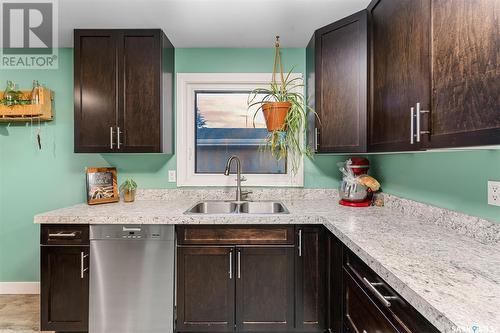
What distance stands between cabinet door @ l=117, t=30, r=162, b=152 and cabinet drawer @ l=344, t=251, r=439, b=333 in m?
1.66

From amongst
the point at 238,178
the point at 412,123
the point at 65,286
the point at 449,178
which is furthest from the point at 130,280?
the point at 449,178

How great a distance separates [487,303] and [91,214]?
2048mm

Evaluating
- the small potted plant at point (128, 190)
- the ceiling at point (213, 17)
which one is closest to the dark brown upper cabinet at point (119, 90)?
the ceiling at point (213, 17)

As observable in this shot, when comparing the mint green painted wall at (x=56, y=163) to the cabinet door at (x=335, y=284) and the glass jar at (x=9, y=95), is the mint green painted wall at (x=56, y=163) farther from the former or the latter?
the cabinet door at (x=335, y=284)

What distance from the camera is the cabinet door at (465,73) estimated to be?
845 mm

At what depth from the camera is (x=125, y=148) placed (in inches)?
82.0

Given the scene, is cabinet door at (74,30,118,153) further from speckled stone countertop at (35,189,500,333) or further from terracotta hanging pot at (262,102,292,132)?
terracotta hanging pot at (262,102,292,132)

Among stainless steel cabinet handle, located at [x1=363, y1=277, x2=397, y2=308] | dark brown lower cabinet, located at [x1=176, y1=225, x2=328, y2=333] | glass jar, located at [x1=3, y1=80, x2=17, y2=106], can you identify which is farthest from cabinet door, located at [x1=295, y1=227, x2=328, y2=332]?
glass jar, located at [x1=3, y1=80, x2=17, y2=106]

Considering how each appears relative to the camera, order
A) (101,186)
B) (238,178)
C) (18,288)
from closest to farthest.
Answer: (101,186) < (238,178) < (18,288)

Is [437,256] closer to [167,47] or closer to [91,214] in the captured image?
[91,214]

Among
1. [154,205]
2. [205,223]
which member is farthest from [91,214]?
[205,223]

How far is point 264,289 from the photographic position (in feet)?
5.85

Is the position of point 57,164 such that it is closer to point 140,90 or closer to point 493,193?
point 140,90

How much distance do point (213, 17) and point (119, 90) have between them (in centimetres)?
92
